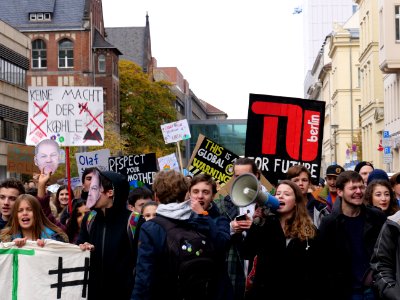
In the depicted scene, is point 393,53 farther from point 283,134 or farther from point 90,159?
point 283,134

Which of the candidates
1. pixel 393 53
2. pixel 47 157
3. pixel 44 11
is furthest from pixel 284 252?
pixel 44 11

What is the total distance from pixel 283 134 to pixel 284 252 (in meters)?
4.40

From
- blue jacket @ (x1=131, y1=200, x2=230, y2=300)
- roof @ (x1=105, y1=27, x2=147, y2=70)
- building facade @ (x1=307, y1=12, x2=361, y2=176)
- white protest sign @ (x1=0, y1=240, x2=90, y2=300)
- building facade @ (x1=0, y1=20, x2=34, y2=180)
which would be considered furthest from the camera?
roof @ (x1=105, y1=27, x2=147, y2=70)

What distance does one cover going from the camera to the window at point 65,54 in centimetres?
9631

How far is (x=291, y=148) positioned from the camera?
1245 cm

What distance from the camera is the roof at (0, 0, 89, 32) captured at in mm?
96312

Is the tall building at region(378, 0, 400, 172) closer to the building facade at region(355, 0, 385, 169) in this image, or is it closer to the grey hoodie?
the building facade at region(355, 0, 385, 169)

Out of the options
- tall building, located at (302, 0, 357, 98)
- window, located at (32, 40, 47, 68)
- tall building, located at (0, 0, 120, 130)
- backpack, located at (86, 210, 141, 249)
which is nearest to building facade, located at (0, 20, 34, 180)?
tall building, located at (0, 0, 120, 130)

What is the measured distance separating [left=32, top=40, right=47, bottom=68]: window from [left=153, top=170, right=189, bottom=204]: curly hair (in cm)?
8999

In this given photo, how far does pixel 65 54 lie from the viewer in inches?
3802

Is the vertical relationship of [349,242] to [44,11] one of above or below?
below

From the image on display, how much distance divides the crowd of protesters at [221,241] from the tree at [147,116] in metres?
82.5

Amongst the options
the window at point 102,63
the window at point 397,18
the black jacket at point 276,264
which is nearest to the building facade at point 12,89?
the window at point 397,18

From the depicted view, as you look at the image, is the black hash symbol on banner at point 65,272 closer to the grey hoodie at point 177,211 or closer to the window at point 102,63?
the grey hoodie at point 177,211
